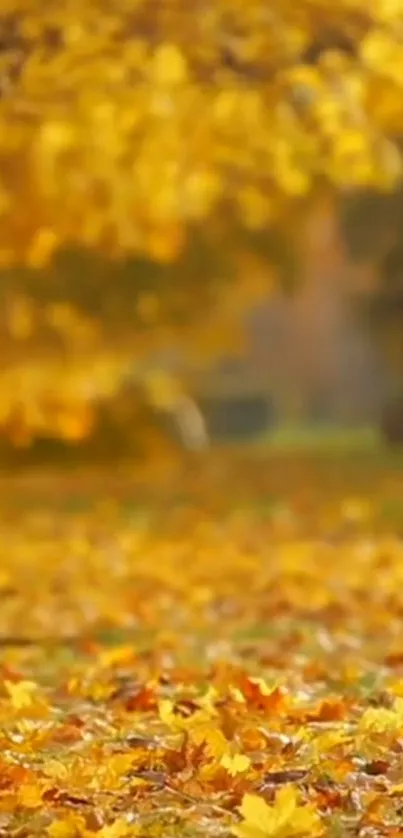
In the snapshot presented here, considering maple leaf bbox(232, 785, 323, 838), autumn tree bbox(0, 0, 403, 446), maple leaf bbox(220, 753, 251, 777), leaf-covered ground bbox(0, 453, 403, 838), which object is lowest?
leaf-covered ground bbox(0, 453, 403, 838)

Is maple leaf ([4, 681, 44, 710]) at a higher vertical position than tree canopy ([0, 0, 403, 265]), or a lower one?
lower

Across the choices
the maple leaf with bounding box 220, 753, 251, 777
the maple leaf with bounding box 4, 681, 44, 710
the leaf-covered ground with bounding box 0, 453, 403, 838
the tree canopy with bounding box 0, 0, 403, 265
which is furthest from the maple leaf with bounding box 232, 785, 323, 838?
the tree canopy with bounding box 0, 0, 403, 265

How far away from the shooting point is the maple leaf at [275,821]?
9.89 feet

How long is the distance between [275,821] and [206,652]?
218 cm

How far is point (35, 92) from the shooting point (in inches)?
189

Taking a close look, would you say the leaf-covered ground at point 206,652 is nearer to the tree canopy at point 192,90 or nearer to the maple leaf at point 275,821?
the maple leaf at point 275,821

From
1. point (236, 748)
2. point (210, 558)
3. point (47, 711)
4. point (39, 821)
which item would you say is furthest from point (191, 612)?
point (39, 821)

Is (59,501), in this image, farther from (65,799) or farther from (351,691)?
Result: (65,799)

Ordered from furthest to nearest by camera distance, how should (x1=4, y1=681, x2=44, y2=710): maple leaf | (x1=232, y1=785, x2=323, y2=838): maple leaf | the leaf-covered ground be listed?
(x1=4, y1=681, x2=44, y2=710): maple leaf, the leaf-covered ground, (x1=232, y1=785, x2=323, y2=838): maple leaf

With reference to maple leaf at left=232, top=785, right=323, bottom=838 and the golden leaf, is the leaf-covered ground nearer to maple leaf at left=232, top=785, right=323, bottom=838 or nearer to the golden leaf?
maple leaf at left=232, top=785, right=323, bottom=838

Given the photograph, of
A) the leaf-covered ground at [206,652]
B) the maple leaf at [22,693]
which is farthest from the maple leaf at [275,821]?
the maple leaf at [22,693]

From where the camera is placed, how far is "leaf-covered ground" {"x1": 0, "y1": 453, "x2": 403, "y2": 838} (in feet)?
10.6

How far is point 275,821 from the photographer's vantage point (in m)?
3.03

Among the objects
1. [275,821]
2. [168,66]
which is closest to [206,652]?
[168,66]
